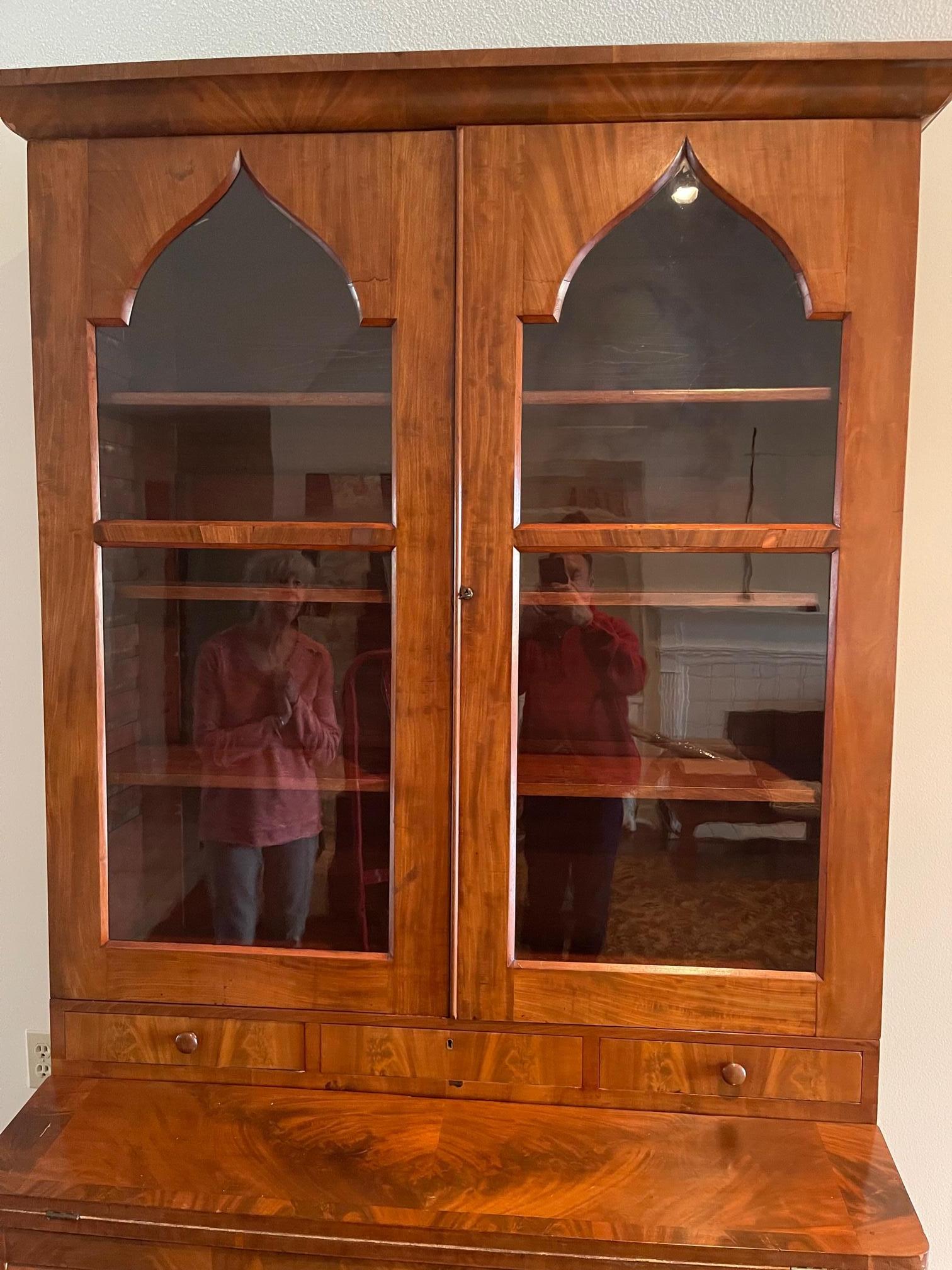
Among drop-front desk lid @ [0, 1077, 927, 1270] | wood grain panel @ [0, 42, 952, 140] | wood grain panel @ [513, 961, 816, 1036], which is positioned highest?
wood grain panel @ [0, 42, 952, 140]

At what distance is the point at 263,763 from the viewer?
1.20 meters

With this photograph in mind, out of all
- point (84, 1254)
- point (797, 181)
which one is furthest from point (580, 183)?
point (84, 1254)

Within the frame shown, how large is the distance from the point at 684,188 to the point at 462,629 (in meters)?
0.61

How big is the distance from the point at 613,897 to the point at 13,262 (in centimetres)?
147

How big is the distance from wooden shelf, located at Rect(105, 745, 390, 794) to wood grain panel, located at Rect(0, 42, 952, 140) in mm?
803

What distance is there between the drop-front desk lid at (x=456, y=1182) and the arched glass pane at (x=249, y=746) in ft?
0.74

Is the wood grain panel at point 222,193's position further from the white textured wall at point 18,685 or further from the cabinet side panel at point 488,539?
the white textured wall at point 18,685

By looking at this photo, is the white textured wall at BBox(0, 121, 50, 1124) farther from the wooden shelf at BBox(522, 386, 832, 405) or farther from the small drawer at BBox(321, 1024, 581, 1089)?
the wooden shelf at BBox(522, 386, 832, 405)

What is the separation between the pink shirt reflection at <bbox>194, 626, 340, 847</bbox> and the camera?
1.17m

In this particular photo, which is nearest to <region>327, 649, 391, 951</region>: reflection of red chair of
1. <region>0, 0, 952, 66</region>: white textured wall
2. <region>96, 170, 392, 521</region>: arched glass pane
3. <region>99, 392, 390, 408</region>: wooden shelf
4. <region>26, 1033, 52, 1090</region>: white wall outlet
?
<region>96, 170, 392, 521</region>: arched glass pane

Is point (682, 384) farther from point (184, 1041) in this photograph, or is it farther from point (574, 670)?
point (184, 1041)

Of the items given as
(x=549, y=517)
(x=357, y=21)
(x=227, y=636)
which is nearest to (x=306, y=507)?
(x=227, y=636)

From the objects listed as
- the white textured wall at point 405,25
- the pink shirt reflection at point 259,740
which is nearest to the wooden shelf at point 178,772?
the pink shirt reflection at point 259,740

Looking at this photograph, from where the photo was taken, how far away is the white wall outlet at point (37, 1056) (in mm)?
1654
